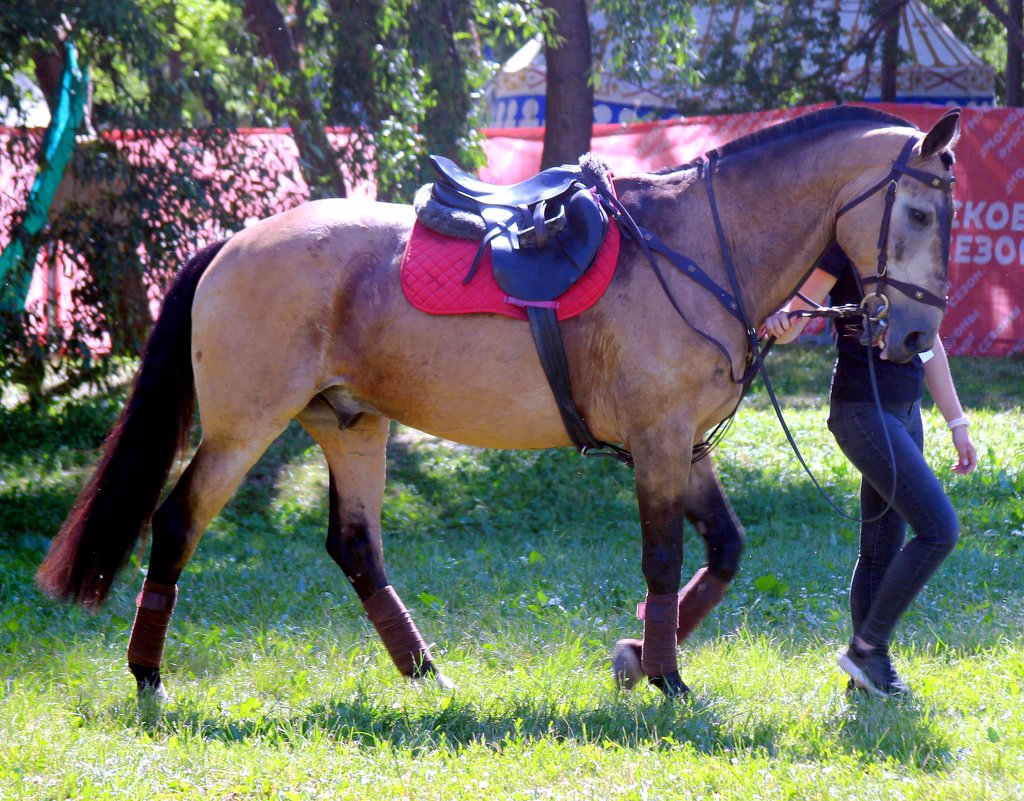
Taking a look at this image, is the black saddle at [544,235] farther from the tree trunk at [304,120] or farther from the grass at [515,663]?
the tree trunk at [304,120]

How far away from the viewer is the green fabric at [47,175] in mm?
7371

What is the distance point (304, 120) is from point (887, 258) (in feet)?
18.7

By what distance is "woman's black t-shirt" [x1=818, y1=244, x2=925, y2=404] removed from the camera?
405 cm

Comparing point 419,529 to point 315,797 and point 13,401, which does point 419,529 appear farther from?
point 13,401

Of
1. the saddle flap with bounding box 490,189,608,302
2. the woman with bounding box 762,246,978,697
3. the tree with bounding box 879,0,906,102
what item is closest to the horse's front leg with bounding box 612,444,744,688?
the woman with bounding box 762,246,978,697

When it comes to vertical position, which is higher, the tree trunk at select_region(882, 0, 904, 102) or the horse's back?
the tree trunk at select_region(882, 0, 904, 102)

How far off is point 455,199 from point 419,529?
11.8ft

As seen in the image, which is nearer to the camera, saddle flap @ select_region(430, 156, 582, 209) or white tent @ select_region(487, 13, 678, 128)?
saddle flap @ select_region(430, 156, 582, 209)

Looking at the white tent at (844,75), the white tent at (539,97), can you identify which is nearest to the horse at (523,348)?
the white tent at (844,75)

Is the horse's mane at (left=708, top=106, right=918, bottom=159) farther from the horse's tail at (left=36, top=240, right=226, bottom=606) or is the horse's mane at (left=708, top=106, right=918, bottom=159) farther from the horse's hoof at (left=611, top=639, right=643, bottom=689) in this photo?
the horse's tail at (left=36, top=240, right=226, bottom=606)

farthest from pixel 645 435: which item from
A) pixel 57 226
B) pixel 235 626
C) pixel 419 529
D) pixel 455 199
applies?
pixel 57 226

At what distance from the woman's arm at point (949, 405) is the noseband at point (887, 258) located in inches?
15.9

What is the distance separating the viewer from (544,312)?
4000 millimetres

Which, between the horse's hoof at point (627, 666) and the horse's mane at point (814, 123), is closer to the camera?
the horse's mane at point (814, 123)
